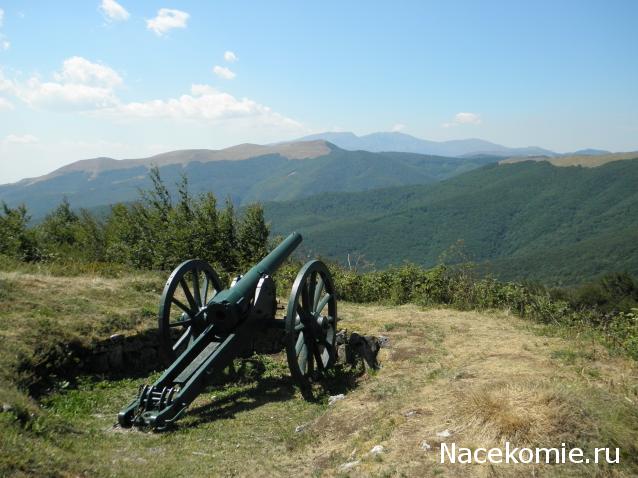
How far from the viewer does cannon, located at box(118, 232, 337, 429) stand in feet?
21.7

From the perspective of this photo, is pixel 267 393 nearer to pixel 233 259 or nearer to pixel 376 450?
pixel 376 450

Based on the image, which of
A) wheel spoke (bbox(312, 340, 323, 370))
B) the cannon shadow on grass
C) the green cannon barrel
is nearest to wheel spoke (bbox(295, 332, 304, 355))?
wheel spoke (bbox(312, 340, 323, 370))

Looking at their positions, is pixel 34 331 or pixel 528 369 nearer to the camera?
pixel 528 369

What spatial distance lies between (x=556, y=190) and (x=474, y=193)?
2556 cm

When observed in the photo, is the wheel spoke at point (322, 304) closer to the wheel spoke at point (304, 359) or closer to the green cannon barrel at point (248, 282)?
the wheel spoke at point (304, 359)

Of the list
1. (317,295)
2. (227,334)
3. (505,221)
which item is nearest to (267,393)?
(227,334)

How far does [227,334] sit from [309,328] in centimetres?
132

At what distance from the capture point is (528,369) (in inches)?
269

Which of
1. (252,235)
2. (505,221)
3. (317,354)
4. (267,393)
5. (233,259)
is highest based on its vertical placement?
(252,235)

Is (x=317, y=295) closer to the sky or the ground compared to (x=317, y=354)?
closer to the sky

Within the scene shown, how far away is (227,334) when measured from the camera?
24.1 feet

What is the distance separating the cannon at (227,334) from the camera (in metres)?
6.61

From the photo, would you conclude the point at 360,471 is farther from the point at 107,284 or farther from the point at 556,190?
A: the point at 556,190

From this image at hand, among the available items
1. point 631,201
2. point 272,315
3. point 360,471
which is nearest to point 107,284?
point 272,315
